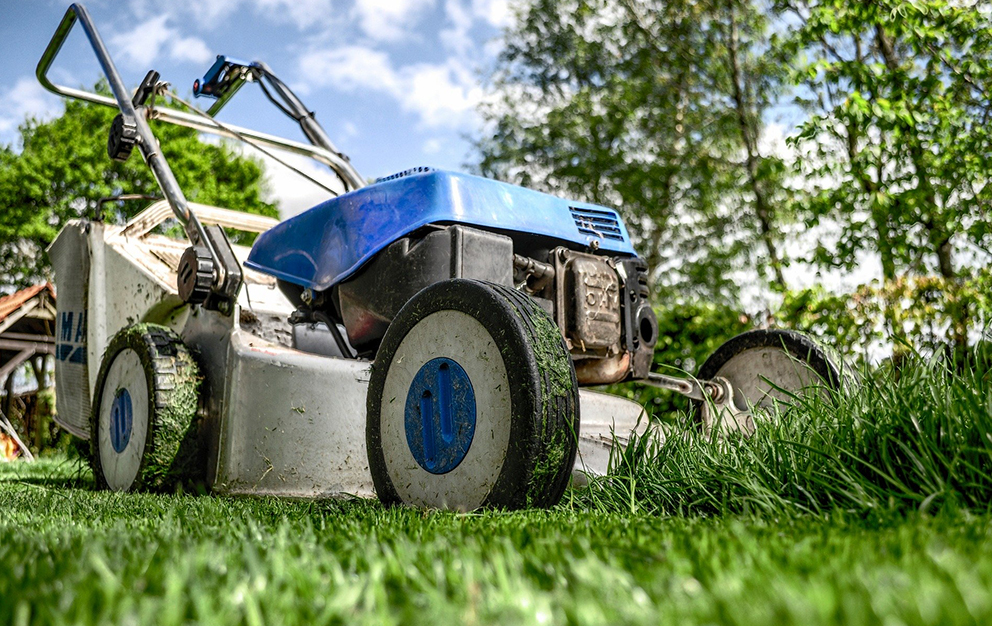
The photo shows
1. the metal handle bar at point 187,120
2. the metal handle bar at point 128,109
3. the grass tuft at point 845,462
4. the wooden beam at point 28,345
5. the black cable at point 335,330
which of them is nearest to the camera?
the grass tuft at point 845,462

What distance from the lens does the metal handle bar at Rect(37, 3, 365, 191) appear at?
3.49m

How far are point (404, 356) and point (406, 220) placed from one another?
2.05 feet

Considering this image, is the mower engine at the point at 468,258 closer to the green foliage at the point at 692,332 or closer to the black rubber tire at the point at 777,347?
the black rubber tire at the point at 777,347

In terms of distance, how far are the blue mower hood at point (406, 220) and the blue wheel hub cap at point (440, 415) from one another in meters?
0.67

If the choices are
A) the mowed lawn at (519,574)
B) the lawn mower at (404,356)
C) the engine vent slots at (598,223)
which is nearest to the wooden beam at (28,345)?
the lawn mower at (404,356)

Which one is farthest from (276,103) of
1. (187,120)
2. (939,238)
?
(939,238)

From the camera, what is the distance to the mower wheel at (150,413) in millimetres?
2850

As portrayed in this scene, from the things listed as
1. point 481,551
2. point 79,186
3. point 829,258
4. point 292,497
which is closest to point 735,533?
point 481,551

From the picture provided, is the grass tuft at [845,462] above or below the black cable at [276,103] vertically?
below

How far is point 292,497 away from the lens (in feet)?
8.75

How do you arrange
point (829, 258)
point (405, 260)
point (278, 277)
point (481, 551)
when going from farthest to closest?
point (829, 258) < point (278, 277) < point (405, 260) < point (481, 551)

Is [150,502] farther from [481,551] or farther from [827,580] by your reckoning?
[827,580]

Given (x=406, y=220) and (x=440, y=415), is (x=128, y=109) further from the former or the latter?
(x=440, y=415)

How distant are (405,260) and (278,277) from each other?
74 cm
